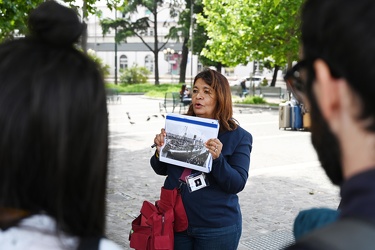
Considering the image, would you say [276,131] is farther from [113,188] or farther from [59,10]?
[59,10]

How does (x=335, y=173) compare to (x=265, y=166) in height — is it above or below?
above

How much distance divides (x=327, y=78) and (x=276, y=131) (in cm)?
1331

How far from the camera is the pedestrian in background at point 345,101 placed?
2.73ft

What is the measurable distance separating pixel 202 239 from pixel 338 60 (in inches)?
81.4

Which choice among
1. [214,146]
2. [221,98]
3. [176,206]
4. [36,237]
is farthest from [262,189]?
[36,237]

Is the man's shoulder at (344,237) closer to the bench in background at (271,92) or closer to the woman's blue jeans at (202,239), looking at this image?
the woman's blue jeans at (202,239)

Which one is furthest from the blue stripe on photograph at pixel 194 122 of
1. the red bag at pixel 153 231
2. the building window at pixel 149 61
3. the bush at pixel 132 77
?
the building window at pixel 149 61

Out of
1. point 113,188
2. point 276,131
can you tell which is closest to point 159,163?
point 113,188

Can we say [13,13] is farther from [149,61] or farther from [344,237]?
[149,61]

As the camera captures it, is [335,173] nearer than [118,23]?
Yes

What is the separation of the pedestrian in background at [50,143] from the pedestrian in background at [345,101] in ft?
1.60

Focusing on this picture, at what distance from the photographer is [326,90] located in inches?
36.4

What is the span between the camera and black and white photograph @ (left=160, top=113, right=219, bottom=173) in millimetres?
2684

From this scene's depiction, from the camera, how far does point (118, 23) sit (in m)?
38.8
